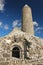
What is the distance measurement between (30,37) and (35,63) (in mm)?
6140

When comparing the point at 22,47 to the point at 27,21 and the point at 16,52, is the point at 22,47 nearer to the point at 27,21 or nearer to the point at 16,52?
the point at 16,52

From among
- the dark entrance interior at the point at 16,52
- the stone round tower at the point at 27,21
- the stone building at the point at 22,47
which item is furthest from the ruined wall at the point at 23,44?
the stone round tower at the point at 27,21

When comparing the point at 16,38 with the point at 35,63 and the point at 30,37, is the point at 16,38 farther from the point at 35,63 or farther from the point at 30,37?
the point at 35,63

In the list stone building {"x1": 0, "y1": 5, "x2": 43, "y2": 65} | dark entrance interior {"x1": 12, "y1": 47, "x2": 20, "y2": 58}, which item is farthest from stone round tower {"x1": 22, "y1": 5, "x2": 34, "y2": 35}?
dark entrance interior {"x1": 12, "y1": 47, "x2": 20, "y2": 58}

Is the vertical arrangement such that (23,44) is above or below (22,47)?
above

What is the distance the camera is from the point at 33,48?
77.2 feet

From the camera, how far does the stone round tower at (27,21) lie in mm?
31914

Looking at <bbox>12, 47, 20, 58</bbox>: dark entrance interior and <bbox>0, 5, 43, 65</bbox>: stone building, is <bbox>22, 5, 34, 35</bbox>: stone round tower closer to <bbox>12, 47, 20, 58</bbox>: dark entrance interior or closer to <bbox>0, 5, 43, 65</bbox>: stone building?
<bbox>0, 5, 43, 65</bbox>: stone building

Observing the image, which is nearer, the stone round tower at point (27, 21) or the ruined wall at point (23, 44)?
the ruined wall at point (23, 44)

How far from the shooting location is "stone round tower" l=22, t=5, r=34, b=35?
3191 cm

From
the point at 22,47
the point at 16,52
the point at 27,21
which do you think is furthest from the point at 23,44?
Result: the point at 27,21

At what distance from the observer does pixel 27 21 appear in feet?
106

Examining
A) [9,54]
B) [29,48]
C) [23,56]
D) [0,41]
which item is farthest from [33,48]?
[0,41]

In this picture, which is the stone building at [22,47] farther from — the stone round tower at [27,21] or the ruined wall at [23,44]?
the stone round tower at [27,21]
